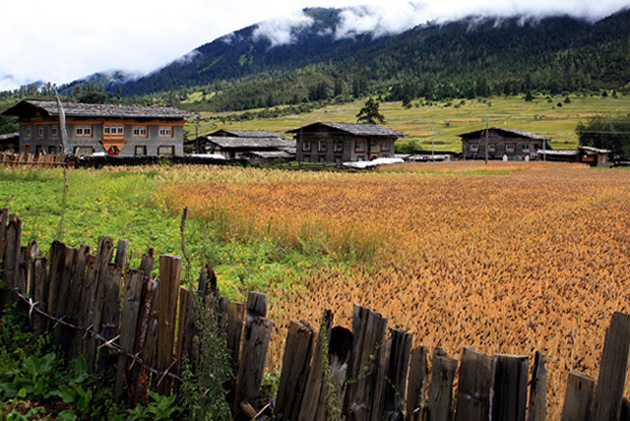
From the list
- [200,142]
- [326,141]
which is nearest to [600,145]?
[326,141]

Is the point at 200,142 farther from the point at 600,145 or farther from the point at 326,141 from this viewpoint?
the point at 600,145

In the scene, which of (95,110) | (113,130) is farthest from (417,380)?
(113,130)

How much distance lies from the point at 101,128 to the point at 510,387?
53.8 meters

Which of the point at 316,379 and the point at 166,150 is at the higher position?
the point at 166,150

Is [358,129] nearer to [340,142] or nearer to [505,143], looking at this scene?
[340,142]

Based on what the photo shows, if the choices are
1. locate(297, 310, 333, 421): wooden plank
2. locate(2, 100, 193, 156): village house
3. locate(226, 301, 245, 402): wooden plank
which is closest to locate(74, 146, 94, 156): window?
locate(2, 100, 193, 156): village house

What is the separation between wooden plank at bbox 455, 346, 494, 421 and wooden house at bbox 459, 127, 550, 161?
84150 millimetres

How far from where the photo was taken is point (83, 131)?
49.7 metres

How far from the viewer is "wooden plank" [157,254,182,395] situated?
350cm

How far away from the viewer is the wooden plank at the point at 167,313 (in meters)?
3.50

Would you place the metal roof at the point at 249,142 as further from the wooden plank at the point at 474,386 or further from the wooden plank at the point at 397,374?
the wooden plank at the point at 474,386

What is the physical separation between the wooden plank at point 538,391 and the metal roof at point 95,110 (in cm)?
4980

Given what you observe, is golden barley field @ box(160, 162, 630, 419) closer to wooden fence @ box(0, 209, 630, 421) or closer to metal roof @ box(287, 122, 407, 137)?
wooden fence @ box(0, 209, 630, 421)

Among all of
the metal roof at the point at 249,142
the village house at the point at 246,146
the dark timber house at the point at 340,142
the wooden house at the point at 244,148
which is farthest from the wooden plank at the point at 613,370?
the metal roof at the point at 249,142
